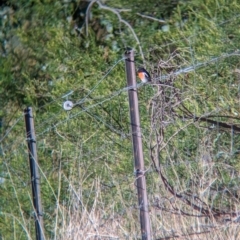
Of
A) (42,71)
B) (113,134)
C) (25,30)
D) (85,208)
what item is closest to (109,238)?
(85,208)

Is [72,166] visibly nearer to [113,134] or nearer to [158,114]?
[113,134]

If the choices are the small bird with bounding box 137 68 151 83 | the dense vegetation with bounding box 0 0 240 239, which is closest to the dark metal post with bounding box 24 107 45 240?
the dense vegetation with bounding box 0 0 240 239

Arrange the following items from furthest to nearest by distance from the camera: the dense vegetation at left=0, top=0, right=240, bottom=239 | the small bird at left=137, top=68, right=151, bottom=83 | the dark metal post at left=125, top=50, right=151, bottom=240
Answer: the small bird at left=137, top=68, right=151, bottom=83
the dense vegetation at left=0, top=0, right=240, bottom=239
the dark metal post at left=125, top=50, right=151, bottom=240

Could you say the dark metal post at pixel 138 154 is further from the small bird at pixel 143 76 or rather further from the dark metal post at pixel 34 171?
the dark metal post at pixel 34 171

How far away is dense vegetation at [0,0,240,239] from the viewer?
5.97 m

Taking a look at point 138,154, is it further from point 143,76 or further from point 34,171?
point 34,171

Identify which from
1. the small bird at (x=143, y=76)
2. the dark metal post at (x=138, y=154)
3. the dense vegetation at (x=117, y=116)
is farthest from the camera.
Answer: the small bird at (x=143, y=76)

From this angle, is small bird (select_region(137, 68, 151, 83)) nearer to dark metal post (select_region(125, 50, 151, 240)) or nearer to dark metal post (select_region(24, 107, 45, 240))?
dark metal post (select_region(125, 50, 151, 240))

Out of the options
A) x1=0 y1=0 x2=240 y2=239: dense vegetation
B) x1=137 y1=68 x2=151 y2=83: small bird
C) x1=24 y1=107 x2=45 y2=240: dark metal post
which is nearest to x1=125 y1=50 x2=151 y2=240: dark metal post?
x1=0 y1=0 x2=240 y2=239: dense vegetation

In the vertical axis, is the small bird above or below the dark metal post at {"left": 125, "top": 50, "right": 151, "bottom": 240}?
above

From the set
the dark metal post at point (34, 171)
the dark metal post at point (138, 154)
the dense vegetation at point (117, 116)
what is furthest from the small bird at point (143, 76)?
the dark metal post at point (34, 171)

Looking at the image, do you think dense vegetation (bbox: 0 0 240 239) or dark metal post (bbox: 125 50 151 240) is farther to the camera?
dense vegetation (bbox: 0 0 240 239)

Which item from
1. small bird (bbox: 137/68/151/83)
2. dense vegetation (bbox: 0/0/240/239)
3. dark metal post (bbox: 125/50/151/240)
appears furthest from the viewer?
small bird (bbox: 137/68/151/83)

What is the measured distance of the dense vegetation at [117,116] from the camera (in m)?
5.97
